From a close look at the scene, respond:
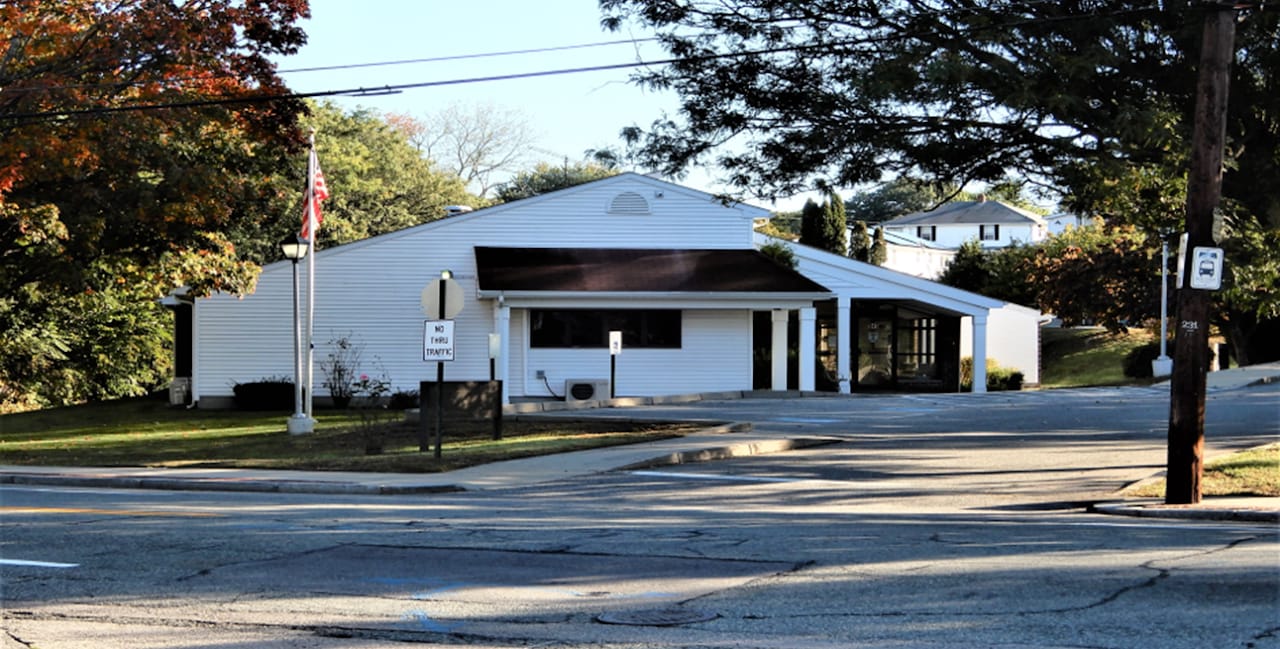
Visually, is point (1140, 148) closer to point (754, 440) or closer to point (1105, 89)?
point (1105, 89)

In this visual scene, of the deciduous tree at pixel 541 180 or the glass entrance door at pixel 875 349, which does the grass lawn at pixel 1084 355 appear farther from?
the deciduous tree at pixel 541 180

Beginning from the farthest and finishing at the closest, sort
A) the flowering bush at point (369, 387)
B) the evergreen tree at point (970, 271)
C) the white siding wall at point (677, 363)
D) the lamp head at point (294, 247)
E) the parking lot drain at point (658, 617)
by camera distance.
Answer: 1. the evergreen tree at point (970, 271)
2. the white siding wall at point (677, 363)
3. the flowering bush at point (369, 387)
4. the lamp head at point (294, 247)
5. the parking lot drain at point (658, 617)

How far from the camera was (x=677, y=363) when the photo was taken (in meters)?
36.8

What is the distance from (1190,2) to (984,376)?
23.4m

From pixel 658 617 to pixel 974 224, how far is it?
10056 centimetres

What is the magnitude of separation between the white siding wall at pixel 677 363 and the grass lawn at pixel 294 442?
549cm

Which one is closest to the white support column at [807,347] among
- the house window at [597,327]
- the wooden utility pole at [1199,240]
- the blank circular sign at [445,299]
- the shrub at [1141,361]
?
the house window at [597,327]

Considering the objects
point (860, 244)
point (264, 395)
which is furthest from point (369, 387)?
point (860, 244)

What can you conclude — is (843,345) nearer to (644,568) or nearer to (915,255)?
(644,568)

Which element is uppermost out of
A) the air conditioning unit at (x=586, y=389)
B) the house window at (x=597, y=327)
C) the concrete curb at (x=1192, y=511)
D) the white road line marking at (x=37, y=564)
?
the house window at (x=597, y=327)

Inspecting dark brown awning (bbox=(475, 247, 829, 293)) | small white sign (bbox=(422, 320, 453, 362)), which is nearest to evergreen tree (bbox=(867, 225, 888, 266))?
dark brown awning (bbox=(475, 247, 829, 293))

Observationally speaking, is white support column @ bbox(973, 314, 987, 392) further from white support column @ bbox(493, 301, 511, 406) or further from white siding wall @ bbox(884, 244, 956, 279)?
white siding wall @ bbox(884, 244, 956, 279)

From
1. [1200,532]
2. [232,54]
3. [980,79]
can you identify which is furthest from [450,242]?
[1200,532]

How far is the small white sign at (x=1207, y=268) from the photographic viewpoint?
13.8 meters
